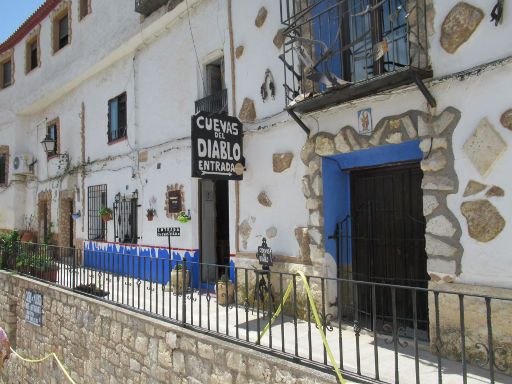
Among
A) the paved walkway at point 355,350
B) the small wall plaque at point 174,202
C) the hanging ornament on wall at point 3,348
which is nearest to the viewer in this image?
the paved walkway at point 355,350

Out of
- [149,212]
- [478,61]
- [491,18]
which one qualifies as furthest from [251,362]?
[149,212]

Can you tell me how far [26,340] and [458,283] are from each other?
838 centimetres

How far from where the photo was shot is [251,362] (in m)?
4.23

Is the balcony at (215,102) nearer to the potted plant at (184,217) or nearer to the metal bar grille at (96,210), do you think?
the potted plant at (184,217)

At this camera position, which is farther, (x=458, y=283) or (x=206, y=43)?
(x=206, y=43)

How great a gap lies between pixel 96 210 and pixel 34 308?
3.30 m

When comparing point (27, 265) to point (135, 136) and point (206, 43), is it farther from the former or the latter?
point (206, 43)

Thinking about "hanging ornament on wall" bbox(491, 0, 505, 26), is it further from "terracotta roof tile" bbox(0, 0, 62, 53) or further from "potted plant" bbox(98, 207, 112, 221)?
"terracotta roof tile" bbox(0, 0, 62, 53)

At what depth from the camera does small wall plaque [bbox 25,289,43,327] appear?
837 cm

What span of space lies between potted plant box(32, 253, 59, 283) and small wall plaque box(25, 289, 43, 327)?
0.35 metres

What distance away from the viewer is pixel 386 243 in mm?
5348

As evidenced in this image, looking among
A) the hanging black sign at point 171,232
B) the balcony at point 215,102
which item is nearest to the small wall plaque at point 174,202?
the hanging black sign at point 171,232

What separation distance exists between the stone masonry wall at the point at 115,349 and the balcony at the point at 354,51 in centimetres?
293

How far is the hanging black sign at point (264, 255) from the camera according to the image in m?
6.07
